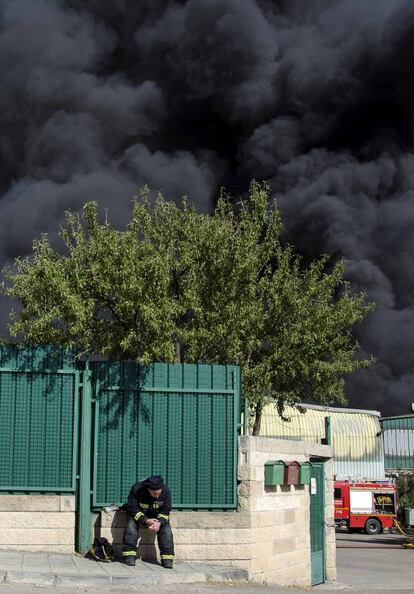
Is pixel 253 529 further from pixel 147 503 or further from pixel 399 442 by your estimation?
pixel 399 442

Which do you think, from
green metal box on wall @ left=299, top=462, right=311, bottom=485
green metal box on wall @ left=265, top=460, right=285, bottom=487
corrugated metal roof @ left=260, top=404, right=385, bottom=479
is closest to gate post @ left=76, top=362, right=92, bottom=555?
green metal box on wall @ left=265, top=460, right=285, bottom=487

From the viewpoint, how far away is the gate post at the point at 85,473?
12.6 meters

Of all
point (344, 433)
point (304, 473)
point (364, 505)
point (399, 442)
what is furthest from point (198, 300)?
point (399, 442)

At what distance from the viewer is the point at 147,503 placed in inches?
492

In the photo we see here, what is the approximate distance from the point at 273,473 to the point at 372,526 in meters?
31.5

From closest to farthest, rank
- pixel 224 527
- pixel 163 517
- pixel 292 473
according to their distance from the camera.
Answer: pixel 163 517 < pixel 224 527 < pixel 292 473

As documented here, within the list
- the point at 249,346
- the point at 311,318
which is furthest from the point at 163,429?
the point at 311,318

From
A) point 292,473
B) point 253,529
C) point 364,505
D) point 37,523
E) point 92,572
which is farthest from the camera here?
point 364,505

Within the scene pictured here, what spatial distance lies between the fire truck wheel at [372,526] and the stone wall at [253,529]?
2905 cm

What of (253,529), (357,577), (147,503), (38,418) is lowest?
(357,577)

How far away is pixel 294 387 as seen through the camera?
26.2 meters

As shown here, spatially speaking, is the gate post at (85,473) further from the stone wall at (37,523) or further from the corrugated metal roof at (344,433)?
the corrugated metal roof at (344,433)

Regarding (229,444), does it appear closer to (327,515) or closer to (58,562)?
(58,562)

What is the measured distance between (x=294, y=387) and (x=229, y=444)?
12936mm
